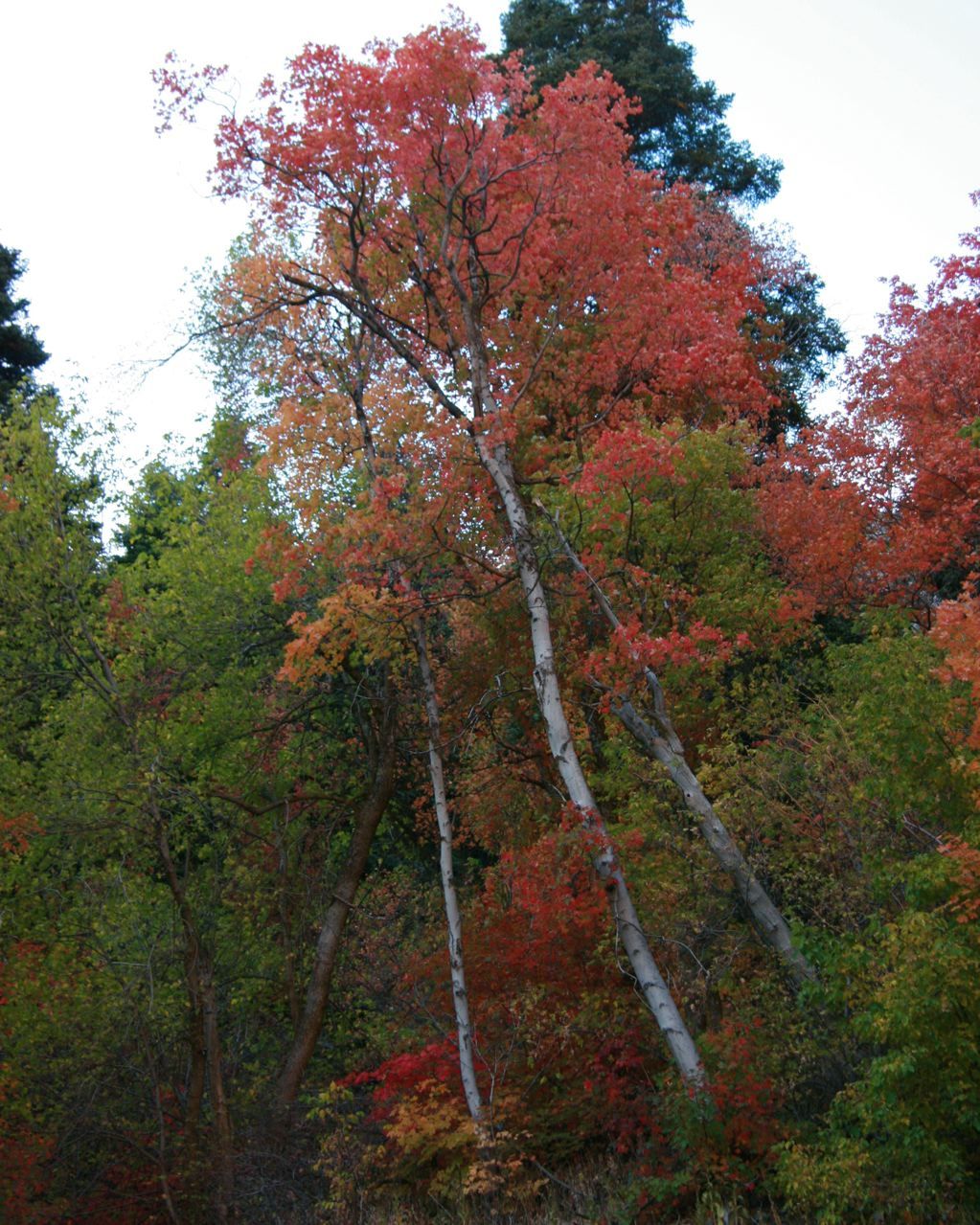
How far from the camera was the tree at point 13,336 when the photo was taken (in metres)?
26.3

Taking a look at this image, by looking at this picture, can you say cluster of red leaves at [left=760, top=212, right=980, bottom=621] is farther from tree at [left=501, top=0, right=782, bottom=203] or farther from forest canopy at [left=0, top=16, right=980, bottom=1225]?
tree at [left=501, top=0, right=782, bottom=203]

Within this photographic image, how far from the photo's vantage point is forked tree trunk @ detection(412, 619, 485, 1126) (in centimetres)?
1097

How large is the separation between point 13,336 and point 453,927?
2068 cm

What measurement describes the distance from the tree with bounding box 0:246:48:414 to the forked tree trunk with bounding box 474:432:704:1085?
60.1 feet

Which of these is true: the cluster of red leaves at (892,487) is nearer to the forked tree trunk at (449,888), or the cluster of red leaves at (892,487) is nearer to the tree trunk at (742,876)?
the tree trunk at (742,876)

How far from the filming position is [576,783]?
1066cm

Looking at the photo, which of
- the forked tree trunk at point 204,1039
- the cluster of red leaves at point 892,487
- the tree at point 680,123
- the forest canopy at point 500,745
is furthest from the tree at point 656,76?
the forked tree trunk at point 204,1039

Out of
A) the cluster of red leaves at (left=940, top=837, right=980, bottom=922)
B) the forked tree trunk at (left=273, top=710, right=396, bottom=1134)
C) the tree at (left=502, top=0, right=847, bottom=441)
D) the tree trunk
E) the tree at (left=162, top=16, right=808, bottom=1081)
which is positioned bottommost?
the cluster of red leaves at (left=940, top=837, right=980, bottom=922)

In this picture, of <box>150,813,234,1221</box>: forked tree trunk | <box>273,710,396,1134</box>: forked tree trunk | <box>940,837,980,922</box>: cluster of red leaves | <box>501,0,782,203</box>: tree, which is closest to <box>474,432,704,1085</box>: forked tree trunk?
<box>940,837,980,922</box>: cluster of red leaves

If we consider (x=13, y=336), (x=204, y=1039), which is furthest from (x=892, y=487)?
(x=13, y=336)

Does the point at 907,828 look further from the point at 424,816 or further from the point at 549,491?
the point at 424,816

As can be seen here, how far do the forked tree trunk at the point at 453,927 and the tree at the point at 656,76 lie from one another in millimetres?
19166

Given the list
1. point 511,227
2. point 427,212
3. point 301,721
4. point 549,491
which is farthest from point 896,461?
point 301,721

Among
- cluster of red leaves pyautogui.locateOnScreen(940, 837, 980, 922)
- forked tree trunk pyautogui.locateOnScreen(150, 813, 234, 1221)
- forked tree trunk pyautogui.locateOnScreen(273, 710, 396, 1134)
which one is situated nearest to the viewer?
cluster of red leaves pyautogui.locateOnScreen(940, 837, 980, 922)
